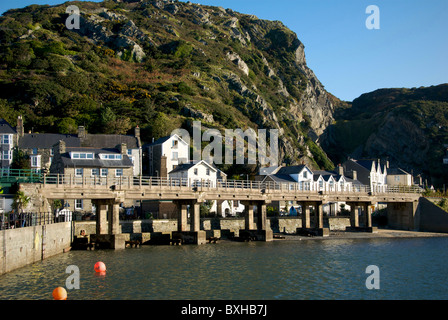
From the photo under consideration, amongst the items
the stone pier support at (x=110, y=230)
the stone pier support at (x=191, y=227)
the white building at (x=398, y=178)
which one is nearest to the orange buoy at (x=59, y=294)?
the stone pier support at (x=110, y=230)

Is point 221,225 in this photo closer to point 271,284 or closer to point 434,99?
point 271,284

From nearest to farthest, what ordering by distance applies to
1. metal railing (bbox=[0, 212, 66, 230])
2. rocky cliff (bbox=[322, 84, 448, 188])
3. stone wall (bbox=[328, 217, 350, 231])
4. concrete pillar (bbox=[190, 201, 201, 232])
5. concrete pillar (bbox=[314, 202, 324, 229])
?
1. metal railing (bbox=[0, 212, 66, 230])
2. concrete pillar (bbox=[190, 201, 201, 232])
3. concrete pillar (bbox=[314, 202, 324, 229])
4. stone wall (bbox=[328, 217, 350, 231])
5. rocky cliff (bbox=[322, 84, 448, 188])

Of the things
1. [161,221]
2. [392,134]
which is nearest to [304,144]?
[392,134]

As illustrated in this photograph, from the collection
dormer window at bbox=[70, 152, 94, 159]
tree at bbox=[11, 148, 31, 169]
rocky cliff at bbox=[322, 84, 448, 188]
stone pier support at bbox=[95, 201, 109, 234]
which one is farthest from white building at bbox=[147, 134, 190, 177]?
rocky cliff at bbox=[322, 84, 448, 188]

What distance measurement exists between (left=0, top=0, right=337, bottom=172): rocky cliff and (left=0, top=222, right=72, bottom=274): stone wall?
5424 cm

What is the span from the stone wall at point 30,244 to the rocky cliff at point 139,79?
178 ft

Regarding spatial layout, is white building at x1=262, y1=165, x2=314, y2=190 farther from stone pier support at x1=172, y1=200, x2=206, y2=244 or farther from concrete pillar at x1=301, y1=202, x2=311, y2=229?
stone pier support at x1=172, y1=200, x2=206, y2=244

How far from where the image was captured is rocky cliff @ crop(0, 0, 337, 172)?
10881 cm

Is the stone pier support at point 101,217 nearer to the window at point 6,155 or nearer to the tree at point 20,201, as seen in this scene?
the tree at point 20,201

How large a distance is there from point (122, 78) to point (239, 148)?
159 ft

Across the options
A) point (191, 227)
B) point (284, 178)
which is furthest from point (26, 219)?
point (284, 178)

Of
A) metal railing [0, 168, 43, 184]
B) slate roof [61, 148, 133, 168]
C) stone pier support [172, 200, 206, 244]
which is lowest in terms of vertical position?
stone pier support [172, 200, 206, 244]

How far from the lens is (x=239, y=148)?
4341 inches

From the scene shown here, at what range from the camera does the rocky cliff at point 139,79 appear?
108812 millimetres
